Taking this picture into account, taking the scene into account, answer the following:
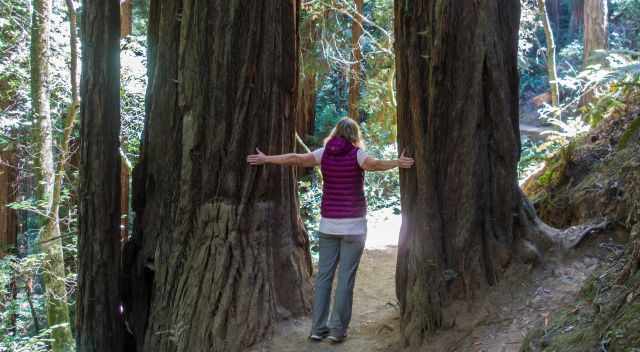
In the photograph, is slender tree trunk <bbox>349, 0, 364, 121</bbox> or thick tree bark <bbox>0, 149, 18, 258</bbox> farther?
slender tree trunk <bbox>349, 0, 364, 121</bbox>

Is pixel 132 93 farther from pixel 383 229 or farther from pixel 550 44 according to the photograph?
pixel 550 44

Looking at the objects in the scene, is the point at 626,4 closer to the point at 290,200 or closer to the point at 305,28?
the point at 305,28

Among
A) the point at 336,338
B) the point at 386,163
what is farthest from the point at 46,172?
the point at 386,163

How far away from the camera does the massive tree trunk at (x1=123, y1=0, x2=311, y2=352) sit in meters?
7.20

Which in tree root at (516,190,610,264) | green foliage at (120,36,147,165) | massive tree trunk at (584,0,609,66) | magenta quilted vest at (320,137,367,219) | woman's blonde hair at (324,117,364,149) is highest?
massive tree trunk at (584,0,609,66)

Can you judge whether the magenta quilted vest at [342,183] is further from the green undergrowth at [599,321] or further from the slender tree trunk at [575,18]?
the slender tree trunk at [575,18]

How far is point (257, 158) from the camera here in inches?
283

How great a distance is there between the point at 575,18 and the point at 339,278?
24783mm

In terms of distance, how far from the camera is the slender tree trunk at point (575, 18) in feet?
90.8

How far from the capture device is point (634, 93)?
813 cm

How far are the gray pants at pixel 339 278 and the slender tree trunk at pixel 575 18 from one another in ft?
79.8

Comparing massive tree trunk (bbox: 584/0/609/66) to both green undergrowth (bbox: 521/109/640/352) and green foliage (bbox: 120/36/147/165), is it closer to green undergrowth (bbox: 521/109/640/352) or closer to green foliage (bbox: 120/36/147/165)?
green undergrowth (bbox: 521/109/640/352)

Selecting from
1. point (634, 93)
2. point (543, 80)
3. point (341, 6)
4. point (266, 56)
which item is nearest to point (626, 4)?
point (543, 80)

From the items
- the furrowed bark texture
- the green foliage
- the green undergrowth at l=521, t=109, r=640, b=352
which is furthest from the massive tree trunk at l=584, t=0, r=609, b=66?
the furrowed bark texture
